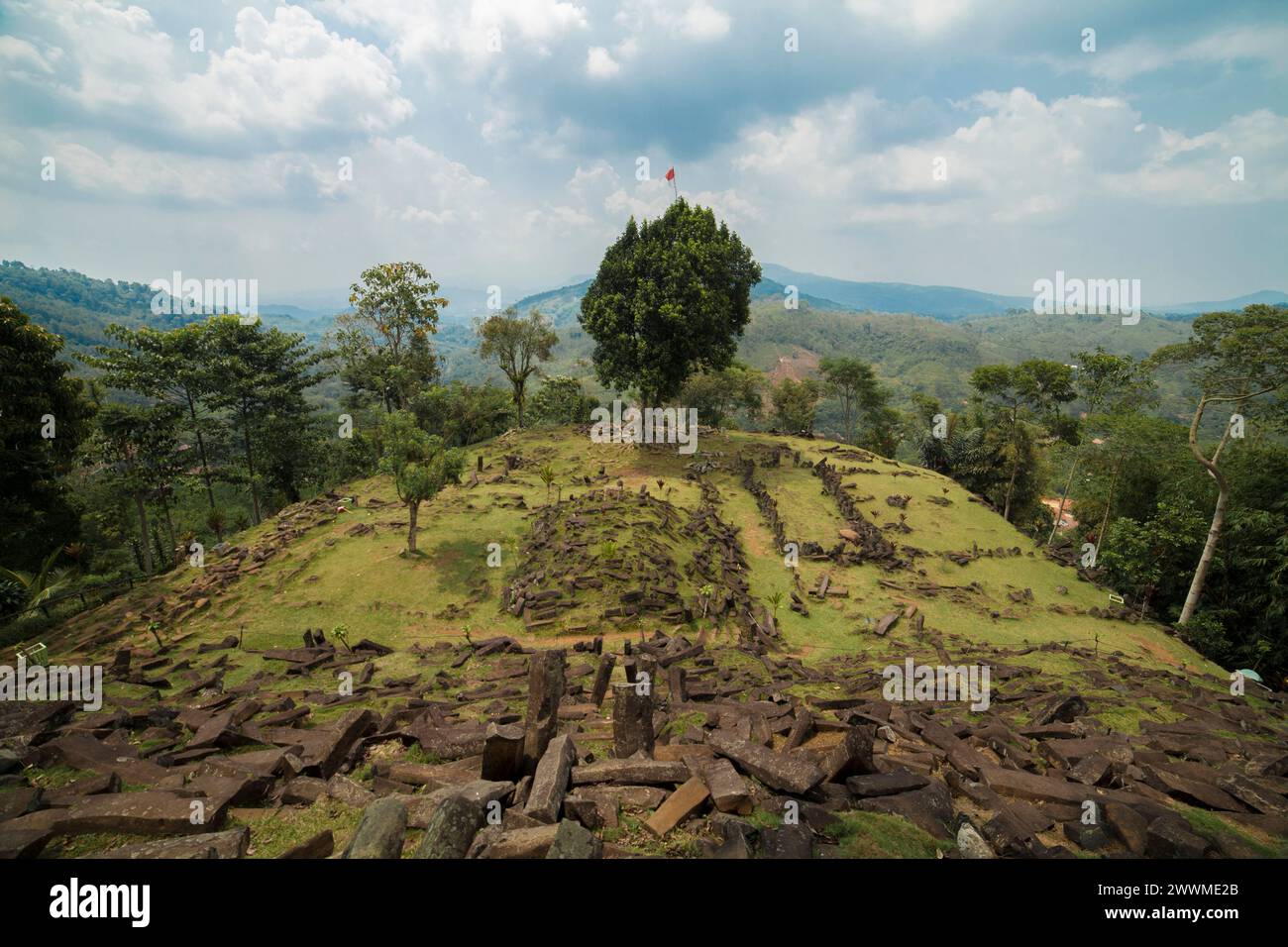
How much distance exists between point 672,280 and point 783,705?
967 inches

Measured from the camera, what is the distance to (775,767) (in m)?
5.82

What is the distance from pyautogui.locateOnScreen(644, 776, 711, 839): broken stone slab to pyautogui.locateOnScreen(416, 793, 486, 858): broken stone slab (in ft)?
5.45

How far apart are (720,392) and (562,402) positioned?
616 inches

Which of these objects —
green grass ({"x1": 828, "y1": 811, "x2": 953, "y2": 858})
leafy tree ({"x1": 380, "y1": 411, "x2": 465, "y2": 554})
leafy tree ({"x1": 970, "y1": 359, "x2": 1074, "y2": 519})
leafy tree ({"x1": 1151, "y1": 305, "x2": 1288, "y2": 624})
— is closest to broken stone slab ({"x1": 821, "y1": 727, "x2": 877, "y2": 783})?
green grass ({"x1": 828, "y1": 811, "x2": 953, "y2": 858})

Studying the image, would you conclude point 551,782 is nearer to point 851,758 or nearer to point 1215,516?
point 851,758

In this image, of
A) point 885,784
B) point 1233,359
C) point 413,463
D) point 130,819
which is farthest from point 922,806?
point 1233,359

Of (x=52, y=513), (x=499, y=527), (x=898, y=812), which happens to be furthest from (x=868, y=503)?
(x=52, y=513)

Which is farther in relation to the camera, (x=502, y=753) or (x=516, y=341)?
(x=516, y=341)

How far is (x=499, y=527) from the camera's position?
21.6 metres

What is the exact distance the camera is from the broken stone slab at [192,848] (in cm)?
442

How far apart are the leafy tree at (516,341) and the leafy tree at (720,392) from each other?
1473 centimetres

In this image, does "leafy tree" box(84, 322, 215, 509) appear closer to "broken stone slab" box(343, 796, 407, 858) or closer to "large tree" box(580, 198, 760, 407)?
"large tree" box(580, 198, 760, 407)
